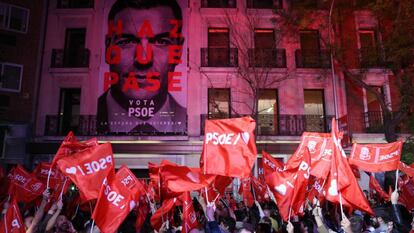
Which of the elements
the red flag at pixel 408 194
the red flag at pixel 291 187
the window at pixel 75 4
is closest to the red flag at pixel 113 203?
the red flag at pixel 291 187

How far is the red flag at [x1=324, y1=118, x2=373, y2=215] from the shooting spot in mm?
5840

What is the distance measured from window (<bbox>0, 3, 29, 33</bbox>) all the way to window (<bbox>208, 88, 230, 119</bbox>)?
31.0ft

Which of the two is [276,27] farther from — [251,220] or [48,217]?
[48,217]

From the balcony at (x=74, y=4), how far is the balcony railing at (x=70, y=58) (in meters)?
2.39

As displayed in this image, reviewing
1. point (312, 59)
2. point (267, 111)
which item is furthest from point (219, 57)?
point (312, 59)

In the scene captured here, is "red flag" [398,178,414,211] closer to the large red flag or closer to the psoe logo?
the psoe logo

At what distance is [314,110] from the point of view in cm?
1880

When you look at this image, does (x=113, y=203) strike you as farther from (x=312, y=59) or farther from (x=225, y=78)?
(x=312, y=59)

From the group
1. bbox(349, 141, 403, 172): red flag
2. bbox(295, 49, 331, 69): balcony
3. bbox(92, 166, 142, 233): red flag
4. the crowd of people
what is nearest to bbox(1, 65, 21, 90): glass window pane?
the crowd of people

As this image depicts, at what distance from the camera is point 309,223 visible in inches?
316

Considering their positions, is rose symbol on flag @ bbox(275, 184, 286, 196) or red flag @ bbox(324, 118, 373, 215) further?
rose symbol on flag @ bbox(275, 184, 286, 196)

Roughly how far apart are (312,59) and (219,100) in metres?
5.01

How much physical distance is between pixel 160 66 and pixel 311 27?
25.6 ft

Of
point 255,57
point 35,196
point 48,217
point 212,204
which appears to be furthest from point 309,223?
point 255,57
